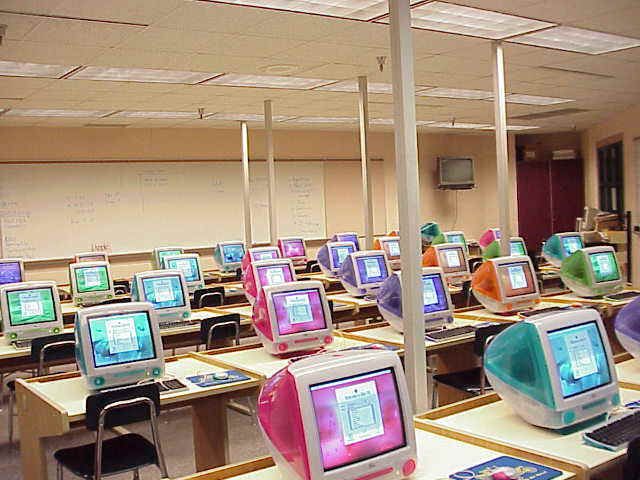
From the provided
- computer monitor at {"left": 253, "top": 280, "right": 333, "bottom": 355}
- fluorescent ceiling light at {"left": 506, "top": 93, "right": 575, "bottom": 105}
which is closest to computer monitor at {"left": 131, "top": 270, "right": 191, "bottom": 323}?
computer monitor at {"left": 253, "top": 280, "right": 333, "bottom": 355}

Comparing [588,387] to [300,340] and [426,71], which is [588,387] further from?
[426,71]

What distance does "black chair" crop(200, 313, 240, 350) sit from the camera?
5855 millimetres

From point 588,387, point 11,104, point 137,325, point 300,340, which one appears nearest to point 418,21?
point 300,340

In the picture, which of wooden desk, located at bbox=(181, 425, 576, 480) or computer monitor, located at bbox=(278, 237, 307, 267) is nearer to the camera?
wooden desk, located at bbox=(181, 425, 576, 480)

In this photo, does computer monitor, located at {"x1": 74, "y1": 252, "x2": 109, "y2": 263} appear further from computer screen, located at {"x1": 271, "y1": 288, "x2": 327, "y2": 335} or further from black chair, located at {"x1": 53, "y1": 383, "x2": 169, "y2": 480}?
black chair, located at {"x1": 53, "y1": 383, "x2": 169, "y2": 480}

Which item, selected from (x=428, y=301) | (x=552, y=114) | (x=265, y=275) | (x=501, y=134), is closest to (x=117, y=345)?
(x=428, y=301)

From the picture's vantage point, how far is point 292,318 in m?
4.73

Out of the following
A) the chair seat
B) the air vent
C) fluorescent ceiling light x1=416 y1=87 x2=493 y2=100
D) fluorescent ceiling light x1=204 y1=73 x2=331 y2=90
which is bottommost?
the chair seat

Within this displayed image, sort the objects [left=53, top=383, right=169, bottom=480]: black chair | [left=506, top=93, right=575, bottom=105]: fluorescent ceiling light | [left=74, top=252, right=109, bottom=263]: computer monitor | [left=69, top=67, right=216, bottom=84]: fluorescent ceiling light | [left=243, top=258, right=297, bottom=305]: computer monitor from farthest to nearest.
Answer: [left=506, top=93, right=575, bottom=105]: fluorescent ceiling light, [left=74, top=252, right=109, bottom=263]: computer monitor, [left=69, top=67, right=216, bottom=84]: fluorescent ceiling light, [left=243, top=258, right=297, bottom=305]: computer monitor, [left=53, top=383, right=169, bottom=480]: black chair

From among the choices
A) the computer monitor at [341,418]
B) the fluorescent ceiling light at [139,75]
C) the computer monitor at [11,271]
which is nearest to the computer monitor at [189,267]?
the fluorescent ceiling light at [139,75]

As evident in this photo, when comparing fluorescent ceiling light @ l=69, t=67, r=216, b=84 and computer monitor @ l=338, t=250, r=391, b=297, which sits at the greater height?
fluorescent ceiling light @ l=69, t=67, r=216, b=84

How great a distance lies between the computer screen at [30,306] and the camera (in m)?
5.72

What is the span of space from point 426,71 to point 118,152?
582 centimetres

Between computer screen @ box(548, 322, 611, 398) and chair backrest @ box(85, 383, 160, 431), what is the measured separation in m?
1.93
